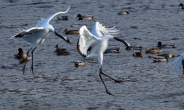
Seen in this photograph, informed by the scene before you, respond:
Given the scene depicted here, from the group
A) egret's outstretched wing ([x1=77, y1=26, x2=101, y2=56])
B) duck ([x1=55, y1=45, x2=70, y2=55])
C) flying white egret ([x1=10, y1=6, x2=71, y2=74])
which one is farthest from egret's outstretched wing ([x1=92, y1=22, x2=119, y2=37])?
duck ([x1=55, y1=45, x2=70, y2=55])

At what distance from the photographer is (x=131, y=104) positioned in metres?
16.0

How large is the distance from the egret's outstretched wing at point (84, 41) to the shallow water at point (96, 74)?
1435mm

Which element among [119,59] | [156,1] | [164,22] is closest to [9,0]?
[156,1]

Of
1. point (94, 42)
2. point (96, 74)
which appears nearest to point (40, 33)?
point (94, 42)

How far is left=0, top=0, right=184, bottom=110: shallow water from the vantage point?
53.4ft

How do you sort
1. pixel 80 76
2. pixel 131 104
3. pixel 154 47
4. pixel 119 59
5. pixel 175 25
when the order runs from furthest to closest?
pixel 175 25
pixel 154 47
pixel 119 59
pixel 80 76
pixel 131 104

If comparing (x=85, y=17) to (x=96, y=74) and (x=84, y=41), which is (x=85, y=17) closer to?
(x=96, y=74)

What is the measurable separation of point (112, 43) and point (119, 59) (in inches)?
121

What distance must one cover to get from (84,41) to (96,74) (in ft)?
14.6

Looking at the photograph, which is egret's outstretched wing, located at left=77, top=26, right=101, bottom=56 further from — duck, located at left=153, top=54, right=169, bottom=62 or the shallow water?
duck, located at left=153, top=54, right=169, bottom=62

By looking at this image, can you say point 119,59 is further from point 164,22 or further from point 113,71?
point 164,22

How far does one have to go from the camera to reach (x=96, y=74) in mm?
19375

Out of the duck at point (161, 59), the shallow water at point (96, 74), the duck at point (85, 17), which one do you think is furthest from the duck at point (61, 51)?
the duck at point (85, 17)

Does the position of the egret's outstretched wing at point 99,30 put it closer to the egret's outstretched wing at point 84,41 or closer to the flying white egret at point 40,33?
the flying white egret at point 40,33
